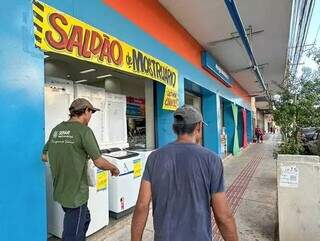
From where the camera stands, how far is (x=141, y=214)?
Answer: 1567mm

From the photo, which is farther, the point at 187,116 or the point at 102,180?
the point at 102,180

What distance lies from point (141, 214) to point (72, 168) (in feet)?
3.25

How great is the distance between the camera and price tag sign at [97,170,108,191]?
137 inches

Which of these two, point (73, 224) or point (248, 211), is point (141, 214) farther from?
point (248, 211)

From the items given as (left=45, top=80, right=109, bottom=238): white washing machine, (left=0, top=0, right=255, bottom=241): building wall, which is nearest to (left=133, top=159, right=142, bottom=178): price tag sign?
(left=45, top=80, right=109, bottom=238): white washing machine

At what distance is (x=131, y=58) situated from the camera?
380cm

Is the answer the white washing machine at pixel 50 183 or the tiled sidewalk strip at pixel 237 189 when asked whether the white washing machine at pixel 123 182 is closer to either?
the white washing machine at pixel 50 183

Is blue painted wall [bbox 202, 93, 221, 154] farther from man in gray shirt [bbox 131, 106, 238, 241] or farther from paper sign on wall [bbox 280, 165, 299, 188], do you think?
man in gray shirt [bbox 131, 106, 238, 241]

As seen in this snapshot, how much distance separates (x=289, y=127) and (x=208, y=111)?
452 centimetres

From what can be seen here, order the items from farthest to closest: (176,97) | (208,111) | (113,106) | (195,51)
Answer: (208,111) → (195,51) → (176,97) → (113,106)

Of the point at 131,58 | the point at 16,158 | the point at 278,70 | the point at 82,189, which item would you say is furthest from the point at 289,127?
the point at 278,70

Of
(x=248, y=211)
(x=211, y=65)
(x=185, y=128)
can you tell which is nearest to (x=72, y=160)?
(x=185, y=128)

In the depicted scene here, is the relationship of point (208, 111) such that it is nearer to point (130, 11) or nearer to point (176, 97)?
point (176, 97)

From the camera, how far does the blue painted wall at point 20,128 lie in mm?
2229
